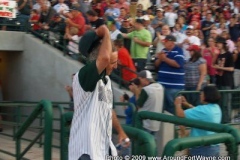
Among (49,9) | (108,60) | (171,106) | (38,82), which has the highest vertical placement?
(108,60)

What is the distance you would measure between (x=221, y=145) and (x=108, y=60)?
1252 mm

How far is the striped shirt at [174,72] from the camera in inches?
401

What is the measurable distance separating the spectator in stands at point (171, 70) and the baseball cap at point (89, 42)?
19.1ft

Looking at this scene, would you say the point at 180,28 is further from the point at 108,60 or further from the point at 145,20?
the point at 108,60

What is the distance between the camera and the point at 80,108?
174 inches

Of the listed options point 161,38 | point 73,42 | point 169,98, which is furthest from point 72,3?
point 169,98

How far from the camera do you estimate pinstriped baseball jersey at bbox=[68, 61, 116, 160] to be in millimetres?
4320

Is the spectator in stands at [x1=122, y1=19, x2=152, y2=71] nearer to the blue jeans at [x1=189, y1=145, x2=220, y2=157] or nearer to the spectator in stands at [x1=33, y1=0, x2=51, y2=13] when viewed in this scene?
the spectator in stands at [x1=33, y1=0, x2=51, y2=13]

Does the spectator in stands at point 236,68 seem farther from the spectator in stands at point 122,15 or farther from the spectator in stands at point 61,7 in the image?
the spectator in stands at point 61,7

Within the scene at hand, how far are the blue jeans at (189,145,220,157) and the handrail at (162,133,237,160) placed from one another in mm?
103

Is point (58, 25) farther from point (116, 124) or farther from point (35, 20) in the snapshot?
point (116, 124)

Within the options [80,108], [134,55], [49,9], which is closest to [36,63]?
[49,9]

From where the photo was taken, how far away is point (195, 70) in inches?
430

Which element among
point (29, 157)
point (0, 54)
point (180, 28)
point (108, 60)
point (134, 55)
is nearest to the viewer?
point (108, 60)
